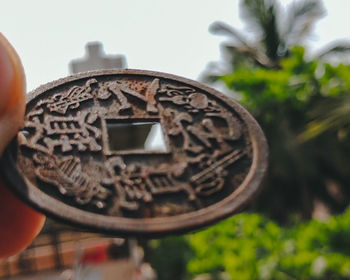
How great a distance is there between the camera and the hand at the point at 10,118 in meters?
2.03

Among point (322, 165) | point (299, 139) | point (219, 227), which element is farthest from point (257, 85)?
point (219, 227)

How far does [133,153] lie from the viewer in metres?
2.17

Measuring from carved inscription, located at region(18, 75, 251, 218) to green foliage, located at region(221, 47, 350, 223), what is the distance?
8.82m

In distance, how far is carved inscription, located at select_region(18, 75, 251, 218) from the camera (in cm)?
198

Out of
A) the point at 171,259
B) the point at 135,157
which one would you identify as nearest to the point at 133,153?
the point at 135,157

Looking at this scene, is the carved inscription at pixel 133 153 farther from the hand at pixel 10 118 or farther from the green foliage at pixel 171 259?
the green foliage at pixel 171 259

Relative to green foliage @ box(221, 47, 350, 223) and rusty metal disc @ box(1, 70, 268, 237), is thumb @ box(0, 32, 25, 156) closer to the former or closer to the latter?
rusty metal disc @ box(1, 70, 268, 237)

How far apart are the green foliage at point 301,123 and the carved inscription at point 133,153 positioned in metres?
8.82

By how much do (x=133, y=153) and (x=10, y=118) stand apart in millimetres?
649

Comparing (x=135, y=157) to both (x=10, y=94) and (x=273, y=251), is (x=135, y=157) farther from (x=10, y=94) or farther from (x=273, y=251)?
(x=273, y=251)

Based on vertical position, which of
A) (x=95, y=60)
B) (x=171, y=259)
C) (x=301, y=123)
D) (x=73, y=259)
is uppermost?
(x=95, y=60)

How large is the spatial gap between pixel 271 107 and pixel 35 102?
1074 centimetres

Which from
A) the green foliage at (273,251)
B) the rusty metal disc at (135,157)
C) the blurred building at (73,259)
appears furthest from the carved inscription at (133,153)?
the blurred building at (73,259)

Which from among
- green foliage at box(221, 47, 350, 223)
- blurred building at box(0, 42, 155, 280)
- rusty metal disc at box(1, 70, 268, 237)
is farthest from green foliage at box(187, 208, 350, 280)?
rusty metal disc at box(1, 70, 268, 237)
